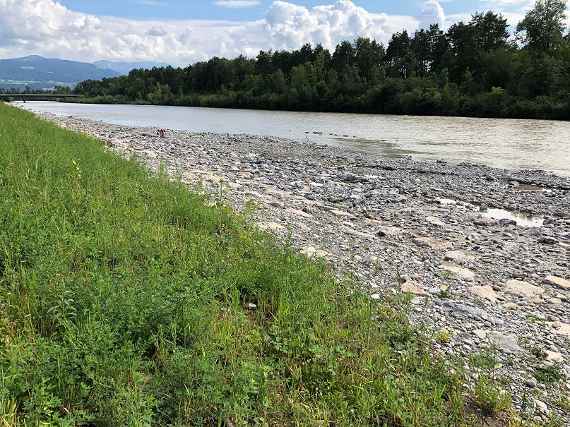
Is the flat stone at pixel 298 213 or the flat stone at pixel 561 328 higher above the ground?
the flat stone at pixel 298 213

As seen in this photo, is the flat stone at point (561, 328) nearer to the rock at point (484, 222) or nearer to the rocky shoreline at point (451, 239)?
the rocky shoreline at point (451, 239)

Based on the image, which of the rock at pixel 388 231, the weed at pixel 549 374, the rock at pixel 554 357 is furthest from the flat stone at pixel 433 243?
the weed at pixel 549 374

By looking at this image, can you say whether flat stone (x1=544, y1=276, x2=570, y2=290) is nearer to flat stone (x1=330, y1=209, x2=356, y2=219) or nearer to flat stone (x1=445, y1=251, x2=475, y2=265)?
flat stone (x1=445, y1=251, x2=475, y2=265)

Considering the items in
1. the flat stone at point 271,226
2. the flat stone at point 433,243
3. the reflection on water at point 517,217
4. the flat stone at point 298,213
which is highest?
the flat stone at point 271,226

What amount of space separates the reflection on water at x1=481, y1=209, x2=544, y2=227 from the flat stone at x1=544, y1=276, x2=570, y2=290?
4982 millimetres

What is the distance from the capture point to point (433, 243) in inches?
427

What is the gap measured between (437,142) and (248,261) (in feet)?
119

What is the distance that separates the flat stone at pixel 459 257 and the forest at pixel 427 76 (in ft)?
239

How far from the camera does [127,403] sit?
11.5ft

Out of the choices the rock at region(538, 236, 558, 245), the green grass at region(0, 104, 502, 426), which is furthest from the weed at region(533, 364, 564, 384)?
the rock at region(538, 236, 558, 245)

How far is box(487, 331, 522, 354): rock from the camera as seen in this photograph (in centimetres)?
577

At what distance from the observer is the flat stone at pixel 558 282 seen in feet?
27.6

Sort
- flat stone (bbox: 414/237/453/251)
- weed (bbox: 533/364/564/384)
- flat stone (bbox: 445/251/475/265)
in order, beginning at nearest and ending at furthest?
weed (bbox: 533/364/564/384) < flat stone (bbox: 445/251/475/265) < flat stone (bbox: 414/237/453/251)

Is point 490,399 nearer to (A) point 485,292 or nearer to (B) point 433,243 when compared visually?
(A) point 485,292
